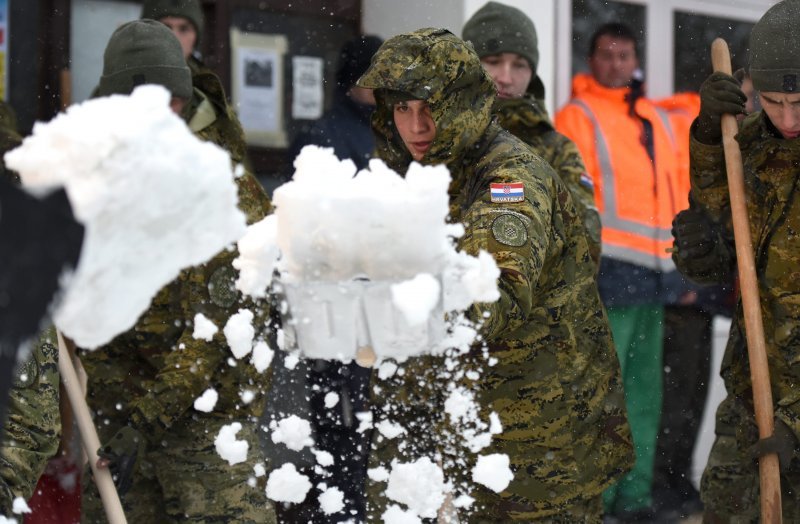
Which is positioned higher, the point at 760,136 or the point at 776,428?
the point at 760,136

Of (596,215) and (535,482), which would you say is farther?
(596,215)

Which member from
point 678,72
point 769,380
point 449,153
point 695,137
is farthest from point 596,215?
point 678,72

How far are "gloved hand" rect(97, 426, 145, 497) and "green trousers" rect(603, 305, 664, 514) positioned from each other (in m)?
2.73

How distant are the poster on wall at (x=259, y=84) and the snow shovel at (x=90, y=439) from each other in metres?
2.44

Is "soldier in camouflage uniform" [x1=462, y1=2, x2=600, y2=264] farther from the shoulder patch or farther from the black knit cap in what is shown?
the shoulder patch

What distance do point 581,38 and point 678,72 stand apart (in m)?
0.69

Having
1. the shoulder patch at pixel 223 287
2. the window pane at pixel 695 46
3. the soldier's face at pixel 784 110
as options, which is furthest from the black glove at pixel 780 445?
the window pane at pixel 695 46

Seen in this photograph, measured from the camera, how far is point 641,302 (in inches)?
228

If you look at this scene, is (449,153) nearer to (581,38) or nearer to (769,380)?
(769,380)

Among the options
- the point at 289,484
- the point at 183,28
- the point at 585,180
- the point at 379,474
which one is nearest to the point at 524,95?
the point at 585,180

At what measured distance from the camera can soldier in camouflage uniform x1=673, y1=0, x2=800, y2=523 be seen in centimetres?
365

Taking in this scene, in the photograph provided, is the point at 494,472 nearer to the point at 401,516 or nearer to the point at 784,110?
the point at 401,516

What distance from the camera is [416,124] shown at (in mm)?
→ 3260

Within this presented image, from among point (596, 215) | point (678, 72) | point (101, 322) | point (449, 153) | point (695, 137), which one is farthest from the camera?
point (678, 72)
